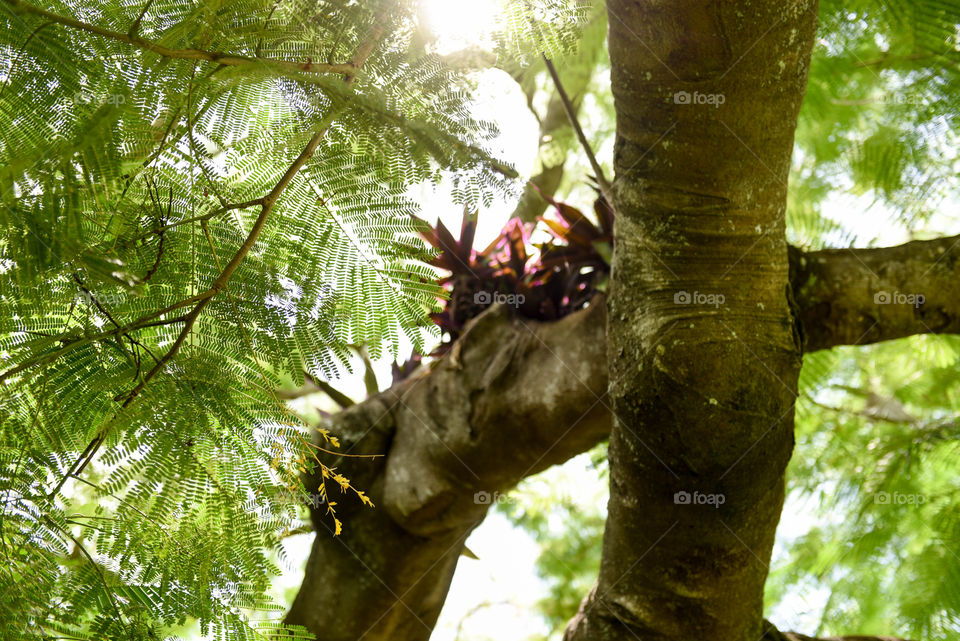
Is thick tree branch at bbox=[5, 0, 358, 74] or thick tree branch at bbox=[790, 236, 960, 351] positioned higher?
thick tree branch at bbox=[790, 236, 960, 351]

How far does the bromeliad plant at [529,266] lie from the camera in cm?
277

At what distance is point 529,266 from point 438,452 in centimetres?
83

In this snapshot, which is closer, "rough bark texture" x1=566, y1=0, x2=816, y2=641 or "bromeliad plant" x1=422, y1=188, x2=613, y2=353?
"rough bark texture" x1=566, y1=0, x2=816, y2=641

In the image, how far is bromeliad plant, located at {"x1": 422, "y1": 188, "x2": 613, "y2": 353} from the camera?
2.77 m

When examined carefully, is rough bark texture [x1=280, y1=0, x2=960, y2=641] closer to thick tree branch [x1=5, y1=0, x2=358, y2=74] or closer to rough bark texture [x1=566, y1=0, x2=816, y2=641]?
rough bark texture [x1=566, y1=0, x2=816, y2=641]

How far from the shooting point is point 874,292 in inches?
87.9

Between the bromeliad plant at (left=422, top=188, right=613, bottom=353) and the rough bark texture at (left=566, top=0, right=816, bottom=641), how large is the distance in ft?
2.60

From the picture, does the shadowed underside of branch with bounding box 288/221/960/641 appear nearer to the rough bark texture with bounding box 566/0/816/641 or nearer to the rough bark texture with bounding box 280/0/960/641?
Answer: the rough bark texture with bounding box 280/0/960/641

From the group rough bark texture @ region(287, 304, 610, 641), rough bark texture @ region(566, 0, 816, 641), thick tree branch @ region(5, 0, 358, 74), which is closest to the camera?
thick tree branch @ region(5, 0, 358, 74)

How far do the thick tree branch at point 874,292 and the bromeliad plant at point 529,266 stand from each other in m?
0.65

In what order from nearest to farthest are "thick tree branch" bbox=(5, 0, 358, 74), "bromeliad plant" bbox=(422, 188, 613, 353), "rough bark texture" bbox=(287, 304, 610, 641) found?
"thick tree branch" bbox=(5, 0, 358, 74) → "rough bark texture" bbox=(287, 304, 610, 641) → "bromeliad plant" bbox=(422, 188, 613, 353)

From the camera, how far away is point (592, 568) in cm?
553

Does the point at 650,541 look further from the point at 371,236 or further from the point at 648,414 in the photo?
the point at 371,236

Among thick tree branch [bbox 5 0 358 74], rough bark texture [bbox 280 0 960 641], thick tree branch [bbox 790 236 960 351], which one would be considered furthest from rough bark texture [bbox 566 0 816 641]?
thick tree branch [bbox 5 0 358 74]
